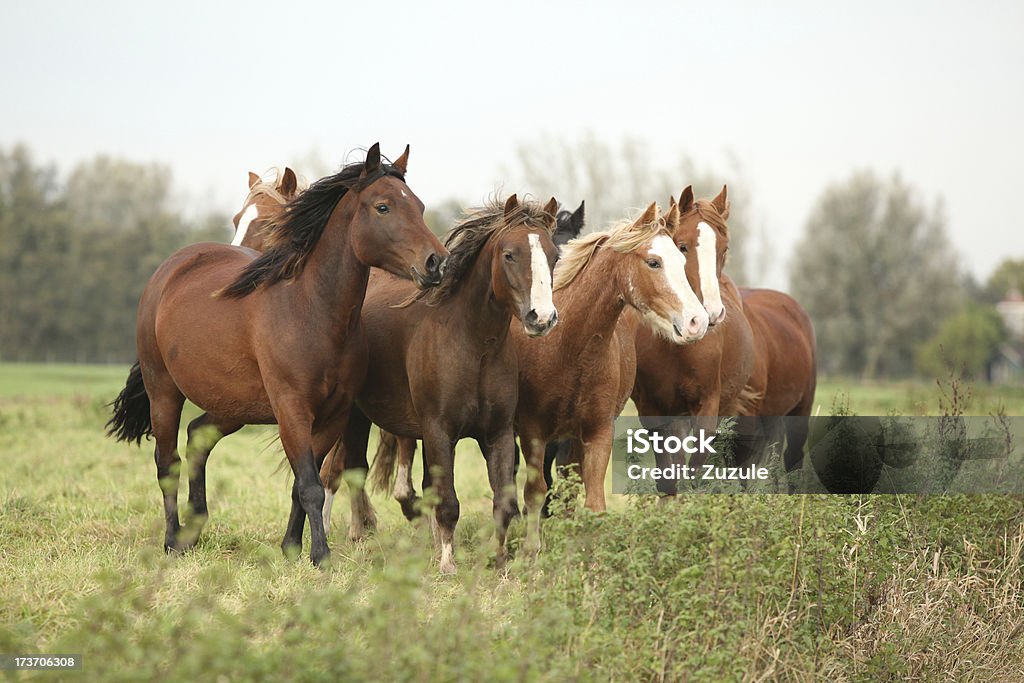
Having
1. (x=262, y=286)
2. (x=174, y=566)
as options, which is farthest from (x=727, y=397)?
(x=174, y=566)

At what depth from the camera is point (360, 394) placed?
7.52 metres

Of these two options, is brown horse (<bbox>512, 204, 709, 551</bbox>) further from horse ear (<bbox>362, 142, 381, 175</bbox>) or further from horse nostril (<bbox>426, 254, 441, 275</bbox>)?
horse ear (<bbox>362, 142, 381, 175</bbox>)

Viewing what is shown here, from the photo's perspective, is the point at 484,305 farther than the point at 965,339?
No

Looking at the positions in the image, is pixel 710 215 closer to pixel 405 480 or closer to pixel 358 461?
pixel 405 480

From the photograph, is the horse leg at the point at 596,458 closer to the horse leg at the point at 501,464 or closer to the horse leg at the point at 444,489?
the horse leg at the point at 501,464

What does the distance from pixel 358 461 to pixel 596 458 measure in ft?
7.05

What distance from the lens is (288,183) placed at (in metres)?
8.74

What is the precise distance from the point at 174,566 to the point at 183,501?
3.56m

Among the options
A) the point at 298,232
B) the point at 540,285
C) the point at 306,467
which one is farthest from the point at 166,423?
the point at 540,285

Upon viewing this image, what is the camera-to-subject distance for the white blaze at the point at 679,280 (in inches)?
271

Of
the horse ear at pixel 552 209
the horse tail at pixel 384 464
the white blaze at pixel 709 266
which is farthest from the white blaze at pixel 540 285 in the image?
the horse tail at pixel 384 464

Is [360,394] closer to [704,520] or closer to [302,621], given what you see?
[704,520]

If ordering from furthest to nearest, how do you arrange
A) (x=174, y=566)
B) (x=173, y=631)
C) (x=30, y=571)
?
1. (x=174, y=566)
2. (x=30, y=571)
3. (x=173, y=631)

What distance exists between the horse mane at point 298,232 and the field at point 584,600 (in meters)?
1.80
